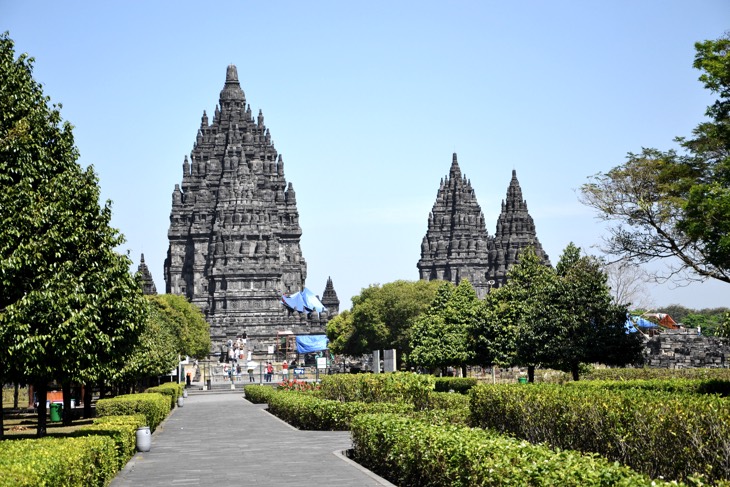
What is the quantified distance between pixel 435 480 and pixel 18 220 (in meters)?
10.4

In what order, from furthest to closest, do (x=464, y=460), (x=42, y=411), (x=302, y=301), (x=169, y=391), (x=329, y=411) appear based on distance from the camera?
1. (x=302, y=301)
2. (x=169, y=391)
3. (x=329, y=411)
4. (x=42, y=411)
5. (x=464, y=460)

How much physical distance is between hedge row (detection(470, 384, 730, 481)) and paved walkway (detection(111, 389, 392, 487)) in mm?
4248

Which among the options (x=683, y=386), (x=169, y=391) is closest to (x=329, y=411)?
(x=683, y=386)

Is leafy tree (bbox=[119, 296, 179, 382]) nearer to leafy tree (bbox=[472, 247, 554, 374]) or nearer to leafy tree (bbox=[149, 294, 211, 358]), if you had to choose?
leafy tree (bbox=[472, 247, 554, 374])

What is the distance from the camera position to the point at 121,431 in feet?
83.7

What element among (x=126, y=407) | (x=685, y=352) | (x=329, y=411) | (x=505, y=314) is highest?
(x=505, y=314)

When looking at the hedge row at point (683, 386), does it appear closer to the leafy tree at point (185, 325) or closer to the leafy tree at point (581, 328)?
the leafy tree at point (581, 328)

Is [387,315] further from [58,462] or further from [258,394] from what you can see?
[58,462]

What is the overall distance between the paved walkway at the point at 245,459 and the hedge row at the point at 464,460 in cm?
53

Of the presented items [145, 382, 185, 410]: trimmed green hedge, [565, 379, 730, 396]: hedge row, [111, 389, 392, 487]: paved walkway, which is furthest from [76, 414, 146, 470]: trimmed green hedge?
[145, 382, 185, 410]: trimmed green hedge

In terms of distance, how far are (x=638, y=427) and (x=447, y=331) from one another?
56.9m

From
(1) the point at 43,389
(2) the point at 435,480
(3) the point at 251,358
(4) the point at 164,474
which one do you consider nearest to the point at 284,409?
(1) the point at 43,389

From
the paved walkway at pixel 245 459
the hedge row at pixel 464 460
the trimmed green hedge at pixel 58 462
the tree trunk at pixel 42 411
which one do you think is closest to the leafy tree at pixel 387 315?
the paved walkway at pixel 245 459

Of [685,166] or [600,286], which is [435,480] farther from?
[600,286]
